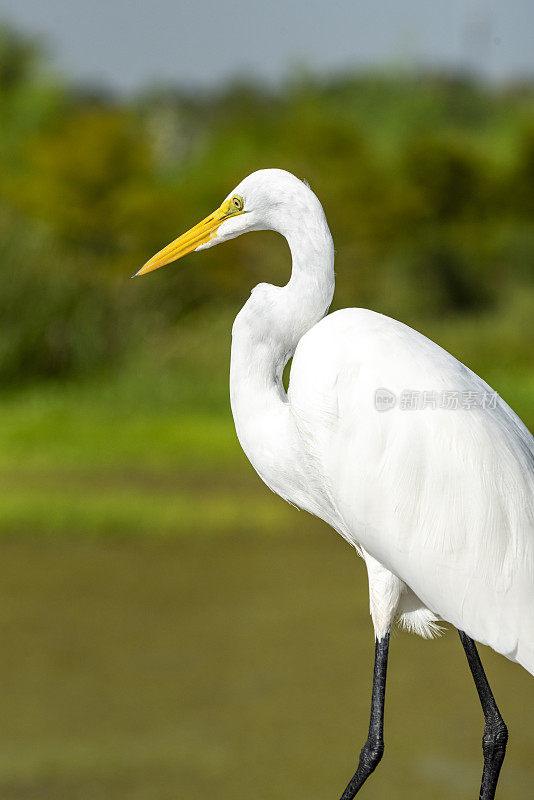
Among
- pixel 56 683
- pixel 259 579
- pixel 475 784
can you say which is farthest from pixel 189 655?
pixel 475 784

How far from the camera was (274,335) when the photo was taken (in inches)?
83.7

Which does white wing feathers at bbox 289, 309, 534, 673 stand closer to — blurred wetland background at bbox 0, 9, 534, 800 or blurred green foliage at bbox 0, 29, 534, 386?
blurred wetland background at bbox 0, 9, 534, 800

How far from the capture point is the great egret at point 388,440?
6.54 feet

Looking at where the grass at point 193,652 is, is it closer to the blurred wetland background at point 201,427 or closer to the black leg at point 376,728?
the blurred wetland background at point 201,427

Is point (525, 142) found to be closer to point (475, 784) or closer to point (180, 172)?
point (180, 172)

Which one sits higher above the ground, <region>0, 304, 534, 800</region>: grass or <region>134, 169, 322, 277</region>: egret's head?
<region>134, 169, 322, 277</region>: egret's head

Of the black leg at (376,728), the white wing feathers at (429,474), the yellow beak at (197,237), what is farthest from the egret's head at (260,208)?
the black leg at (376,728)

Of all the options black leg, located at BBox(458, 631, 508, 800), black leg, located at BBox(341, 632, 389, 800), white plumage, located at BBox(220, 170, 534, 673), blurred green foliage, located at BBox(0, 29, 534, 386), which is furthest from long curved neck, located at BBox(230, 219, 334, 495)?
blurred green foliage, located at BBox(0, 29, 534, 386)

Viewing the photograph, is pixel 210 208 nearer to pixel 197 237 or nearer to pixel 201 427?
pixel 201 427

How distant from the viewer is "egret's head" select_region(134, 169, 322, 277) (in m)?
2.05

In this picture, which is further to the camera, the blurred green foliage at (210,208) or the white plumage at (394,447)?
the blurred green foliage at (210,208)

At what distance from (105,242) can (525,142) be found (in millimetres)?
6219

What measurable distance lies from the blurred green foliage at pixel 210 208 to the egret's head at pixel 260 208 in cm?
832

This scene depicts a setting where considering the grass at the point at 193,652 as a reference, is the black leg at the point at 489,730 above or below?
above
